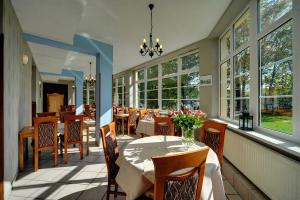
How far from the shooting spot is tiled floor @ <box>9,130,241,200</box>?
8.54 ft

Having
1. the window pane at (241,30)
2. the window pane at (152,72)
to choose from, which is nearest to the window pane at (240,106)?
the window pane at (241,30)

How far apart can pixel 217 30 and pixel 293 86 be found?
2.94 meters

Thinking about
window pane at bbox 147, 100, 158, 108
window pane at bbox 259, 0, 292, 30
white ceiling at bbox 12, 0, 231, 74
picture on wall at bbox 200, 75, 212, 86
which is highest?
white ceiling at bbox 12, 0, 231, 74

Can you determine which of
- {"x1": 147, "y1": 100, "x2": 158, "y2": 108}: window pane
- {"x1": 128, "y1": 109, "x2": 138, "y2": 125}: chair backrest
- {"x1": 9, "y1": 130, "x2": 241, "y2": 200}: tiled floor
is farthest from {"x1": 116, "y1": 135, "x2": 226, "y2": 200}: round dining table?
{"x1": 147, "y1": 100, "x2": 158, "y2": 108}: window pane

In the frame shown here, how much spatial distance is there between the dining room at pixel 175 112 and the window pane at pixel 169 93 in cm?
102

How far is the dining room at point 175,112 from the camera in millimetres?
1787

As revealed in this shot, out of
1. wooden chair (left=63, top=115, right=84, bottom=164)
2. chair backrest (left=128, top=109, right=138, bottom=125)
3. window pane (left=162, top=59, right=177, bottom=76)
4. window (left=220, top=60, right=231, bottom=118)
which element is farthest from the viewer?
window pane (left=162, top=59, right=177, bottom=76)

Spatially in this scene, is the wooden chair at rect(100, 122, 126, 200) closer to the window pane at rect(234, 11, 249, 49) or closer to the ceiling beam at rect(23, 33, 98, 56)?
the window pane at rect(234, 11, 249, 49)

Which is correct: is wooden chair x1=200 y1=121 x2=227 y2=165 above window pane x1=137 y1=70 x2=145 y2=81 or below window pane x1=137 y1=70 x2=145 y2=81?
below

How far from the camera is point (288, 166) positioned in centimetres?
180

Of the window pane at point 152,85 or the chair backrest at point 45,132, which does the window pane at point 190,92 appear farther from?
the chair backrest at point 45,132

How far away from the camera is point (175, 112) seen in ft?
8.12

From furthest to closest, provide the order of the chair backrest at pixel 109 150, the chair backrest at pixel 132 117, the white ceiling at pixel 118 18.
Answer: the chair backrest at pixel 132 117 < the white ceiling at pixel 118 18 < the chair backrest at pixel 109 150

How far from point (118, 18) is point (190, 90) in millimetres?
3460
